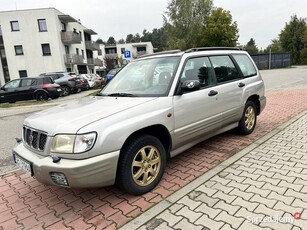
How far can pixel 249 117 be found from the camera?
5332 millimetres

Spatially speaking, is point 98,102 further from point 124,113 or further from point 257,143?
point 257,143

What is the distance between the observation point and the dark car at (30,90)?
15.5m

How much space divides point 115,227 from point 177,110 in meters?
1.68

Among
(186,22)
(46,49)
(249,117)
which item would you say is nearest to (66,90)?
(249,117)

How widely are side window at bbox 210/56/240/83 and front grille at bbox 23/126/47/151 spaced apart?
116 inches

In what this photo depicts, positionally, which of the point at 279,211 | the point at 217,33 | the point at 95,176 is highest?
the point at 217,33

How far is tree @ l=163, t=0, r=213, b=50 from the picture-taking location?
38969mm

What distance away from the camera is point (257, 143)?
15.8 ft

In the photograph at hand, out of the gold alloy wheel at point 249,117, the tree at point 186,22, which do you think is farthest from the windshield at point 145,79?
the tree at point 186,22

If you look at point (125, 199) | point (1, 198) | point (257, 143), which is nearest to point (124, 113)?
point (125, 199)

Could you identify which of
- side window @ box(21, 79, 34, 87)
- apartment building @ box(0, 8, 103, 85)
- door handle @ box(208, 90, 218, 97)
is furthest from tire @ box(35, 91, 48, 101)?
apartment building @ box(0, 8, 103, 85)

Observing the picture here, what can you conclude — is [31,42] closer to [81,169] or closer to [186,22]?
[186,22]

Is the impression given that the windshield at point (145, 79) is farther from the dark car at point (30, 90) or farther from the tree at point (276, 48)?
the tree at point (276, 48)

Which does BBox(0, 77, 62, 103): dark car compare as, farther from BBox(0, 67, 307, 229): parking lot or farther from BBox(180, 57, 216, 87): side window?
BBox(180, 57, 216, 87): side window
